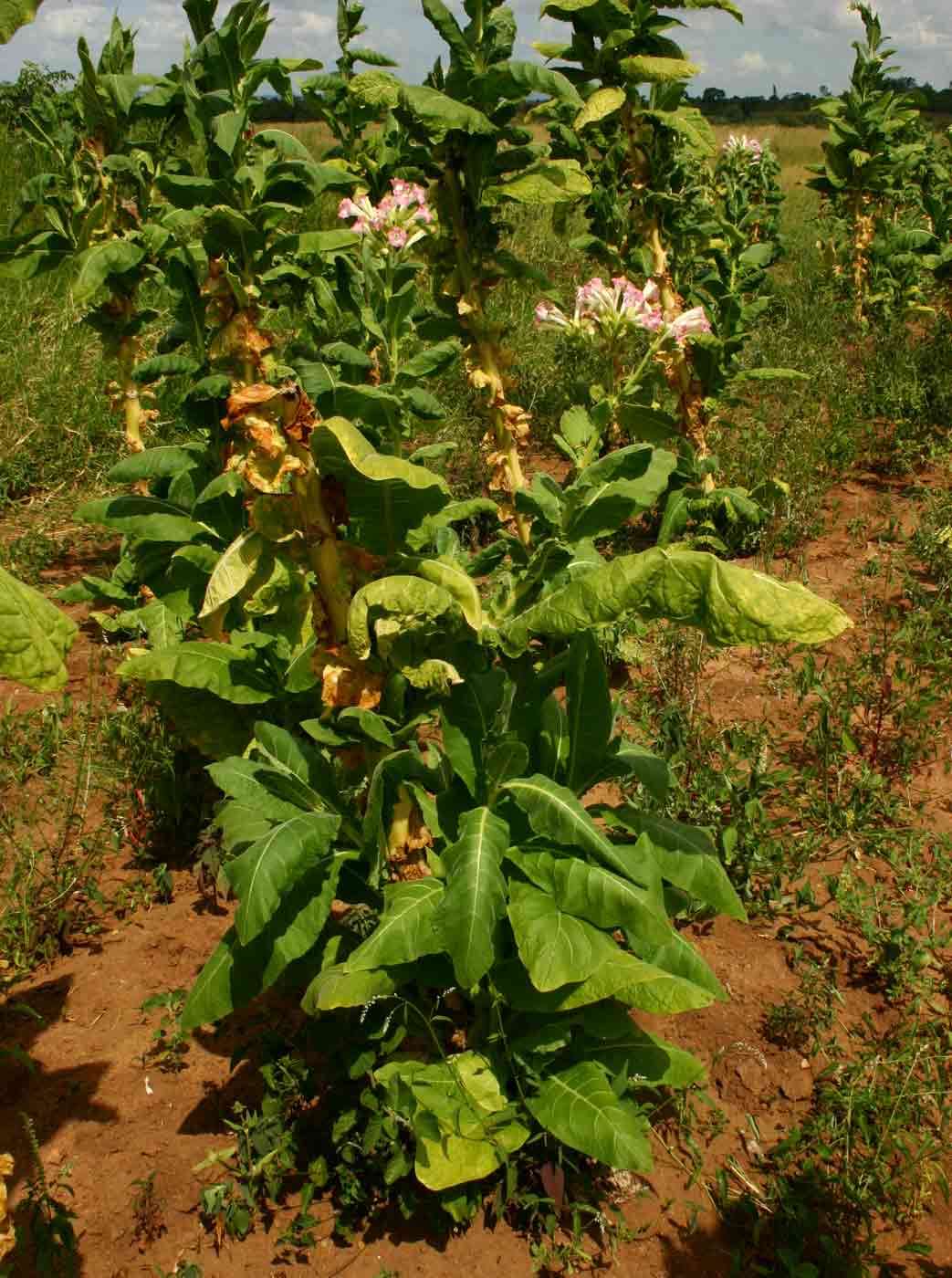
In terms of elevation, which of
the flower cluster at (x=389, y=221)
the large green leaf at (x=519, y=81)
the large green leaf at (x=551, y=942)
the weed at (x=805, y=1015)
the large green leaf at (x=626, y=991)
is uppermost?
the large green leaf at (x=519, y=81)

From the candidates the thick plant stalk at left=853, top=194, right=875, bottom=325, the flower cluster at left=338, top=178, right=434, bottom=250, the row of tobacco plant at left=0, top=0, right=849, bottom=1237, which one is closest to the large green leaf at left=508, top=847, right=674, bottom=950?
the row of tobacco plant at left=0, top=0, right=849, bottom=1237

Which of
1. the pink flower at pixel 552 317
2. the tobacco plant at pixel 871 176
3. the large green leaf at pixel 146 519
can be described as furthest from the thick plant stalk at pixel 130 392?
the tobacco plant at pixel 871 176

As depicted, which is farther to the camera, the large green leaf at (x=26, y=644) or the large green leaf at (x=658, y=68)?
the large green leaf at (x=658, y=68)

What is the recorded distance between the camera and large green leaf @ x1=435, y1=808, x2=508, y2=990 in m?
1.93

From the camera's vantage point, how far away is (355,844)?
2.56 metres

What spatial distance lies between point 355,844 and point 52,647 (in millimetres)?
1221

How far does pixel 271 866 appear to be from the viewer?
6.54 feet

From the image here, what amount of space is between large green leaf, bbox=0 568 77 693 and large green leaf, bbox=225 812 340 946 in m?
0.62

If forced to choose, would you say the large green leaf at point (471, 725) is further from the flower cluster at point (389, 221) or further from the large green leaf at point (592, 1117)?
the flower cluster at point (389, 221)

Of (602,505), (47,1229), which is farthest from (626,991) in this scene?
(47,1229)

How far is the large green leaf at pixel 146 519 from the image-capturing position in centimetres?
323

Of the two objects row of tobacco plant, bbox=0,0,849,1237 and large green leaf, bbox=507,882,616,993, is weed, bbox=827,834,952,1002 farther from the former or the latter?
large green leaf, bbox=507,882,616,993

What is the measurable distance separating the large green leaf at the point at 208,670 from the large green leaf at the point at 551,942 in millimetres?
1052

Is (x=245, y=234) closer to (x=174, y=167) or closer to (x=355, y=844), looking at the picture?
(x=355, y=844)
